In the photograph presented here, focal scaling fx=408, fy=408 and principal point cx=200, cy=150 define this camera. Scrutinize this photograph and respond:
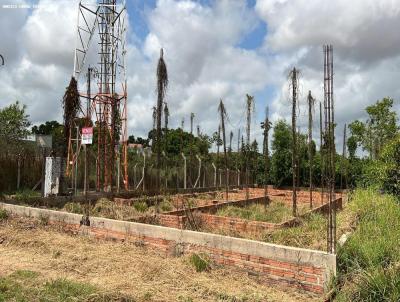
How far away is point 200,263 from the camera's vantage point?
5.95m

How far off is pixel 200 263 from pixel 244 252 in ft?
2.17

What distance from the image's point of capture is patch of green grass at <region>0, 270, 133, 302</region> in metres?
4.57

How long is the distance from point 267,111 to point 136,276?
9021 mm

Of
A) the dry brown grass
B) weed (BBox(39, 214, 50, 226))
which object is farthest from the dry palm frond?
the dry brown grass

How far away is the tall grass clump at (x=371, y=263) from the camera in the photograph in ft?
15.0

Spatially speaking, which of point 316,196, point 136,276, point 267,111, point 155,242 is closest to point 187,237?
point 155,242

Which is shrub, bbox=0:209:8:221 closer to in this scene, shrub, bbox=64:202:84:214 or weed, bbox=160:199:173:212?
shrub, bbox=64:202:84:214

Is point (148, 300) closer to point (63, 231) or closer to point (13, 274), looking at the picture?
point (13, 274)

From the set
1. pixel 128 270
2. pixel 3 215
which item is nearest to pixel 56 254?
pixel 128 270

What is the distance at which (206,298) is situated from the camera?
4.95m

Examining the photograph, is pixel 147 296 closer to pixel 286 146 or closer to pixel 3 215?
pixel 3 215

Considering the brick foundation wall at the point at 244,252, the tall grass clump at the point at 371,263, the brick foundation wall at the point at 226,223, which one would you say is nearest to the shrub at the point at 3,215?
the brick foundation wall at the point at 244,252

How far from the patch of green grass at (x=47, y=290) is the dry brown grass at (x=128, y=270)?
0.23 metres

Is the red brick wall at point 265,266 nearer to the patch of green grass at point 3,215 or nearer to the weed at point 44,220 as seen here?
the weed at point 44,220
